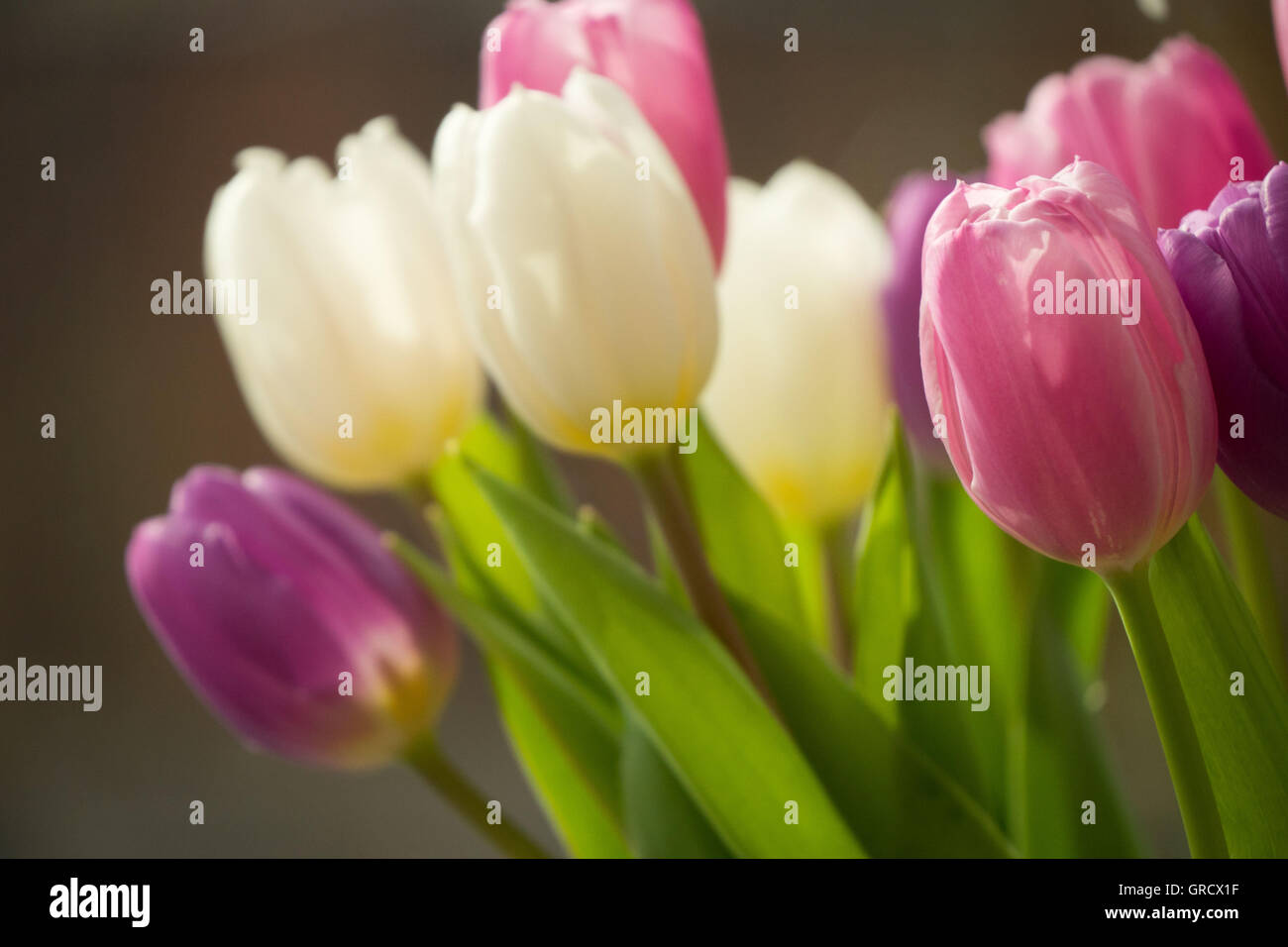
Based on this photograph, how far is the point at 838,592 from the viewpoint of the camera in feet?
1.21

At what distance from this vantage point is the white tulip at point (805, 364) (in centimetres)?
36

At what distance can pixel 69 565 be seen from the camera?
37.9 inches

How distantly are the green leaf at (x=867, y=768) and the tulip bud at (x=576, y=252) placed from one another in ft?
0.24

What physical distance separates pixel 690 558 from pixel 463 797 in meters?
0.10

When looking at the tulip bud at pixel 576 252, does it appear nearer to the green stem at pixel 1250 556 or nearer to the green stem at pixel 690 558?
the green stem at pixel 690 558

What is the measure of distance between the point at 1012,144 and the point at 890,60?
586mm

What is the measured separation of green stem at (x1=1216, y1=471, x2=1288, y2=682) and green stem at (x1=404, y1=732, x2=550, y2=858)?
195 millimetres

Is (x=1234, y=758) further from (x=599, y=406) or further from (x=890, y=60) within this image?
(x=890, y=60)

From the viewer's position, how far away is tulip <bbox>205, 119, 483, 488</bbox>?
13.3 inches
